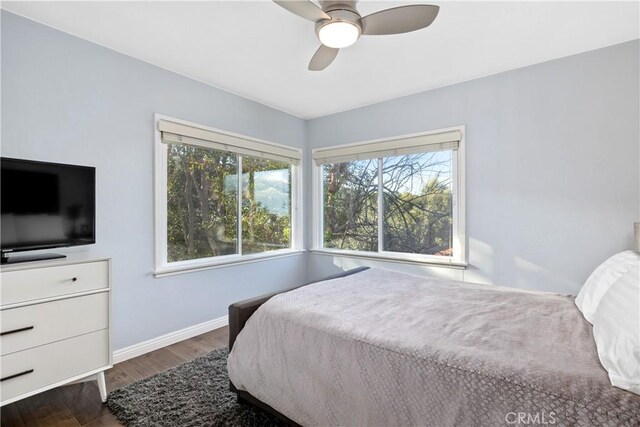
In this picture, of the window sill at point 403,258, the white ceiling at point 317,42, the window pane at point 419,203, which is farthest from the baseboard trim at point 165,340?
the white ceiling at point 317,42

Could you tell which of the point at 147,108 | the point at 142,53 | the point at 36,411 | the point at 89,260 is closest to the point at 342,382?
the point at 89,260

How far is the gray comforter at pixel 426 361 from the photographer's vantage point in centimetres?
99

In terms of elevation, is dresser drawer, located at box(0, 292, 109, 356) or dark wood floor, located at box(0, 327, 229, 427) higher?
dresser drawer, located at box(0, 292, 109, 356)

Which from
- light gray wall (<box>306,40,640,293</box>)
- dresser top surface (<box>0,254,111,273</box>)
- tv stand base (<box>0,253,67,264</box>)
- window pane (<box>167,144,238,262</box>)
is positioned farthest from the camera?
window pane (<box>167,144,238,262</box>)

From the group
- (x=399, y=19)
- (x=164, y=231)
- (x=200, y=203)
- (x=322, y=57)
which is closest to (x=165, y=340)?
(x=164, y=231)

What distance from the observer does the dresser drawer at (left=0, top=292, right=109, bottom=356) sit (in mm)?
1582

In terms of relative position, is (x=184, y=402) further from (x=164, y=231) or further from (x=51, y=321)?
(x=164, y=231)

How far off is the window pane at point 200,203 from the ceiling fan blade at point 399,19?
2041mm

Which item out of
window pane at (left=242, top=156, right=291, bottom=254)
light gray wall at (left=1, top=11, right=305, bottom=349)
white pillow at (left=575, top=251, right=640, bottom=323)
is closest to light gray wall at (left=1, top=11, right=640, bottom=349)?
light gray wall at (left=1, top=11, right=305, bottom=349)

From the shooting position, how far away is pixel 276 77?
118 inches

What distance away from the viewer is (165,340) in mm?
2797

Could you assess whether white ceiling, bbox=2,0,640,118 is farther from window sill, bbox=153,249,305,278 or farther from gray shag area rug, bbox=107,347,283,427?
gray shag area rug, bbox=107,347,283,427

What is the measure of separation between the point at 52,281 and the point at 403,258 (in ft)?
9.82

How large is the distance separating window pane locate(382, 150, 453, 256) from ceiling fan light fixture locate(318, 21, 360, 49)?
75.0 inches
